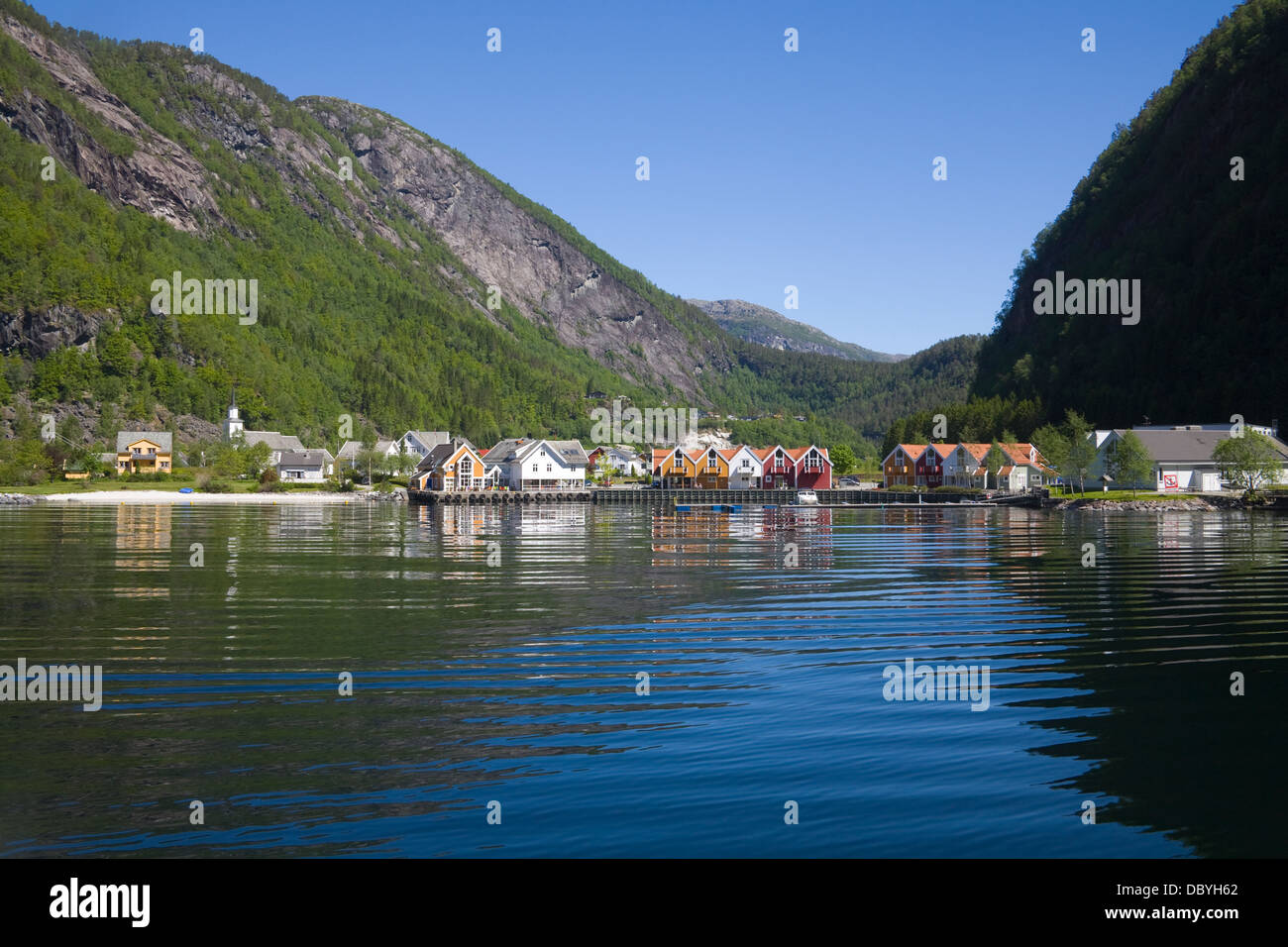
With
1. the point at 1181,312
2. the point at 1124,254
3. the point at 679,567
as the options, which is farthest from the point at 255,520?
the point at 1124,254

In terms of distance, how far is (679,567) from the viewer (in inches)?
1735

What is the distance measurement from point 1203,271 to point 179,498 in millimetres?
158876

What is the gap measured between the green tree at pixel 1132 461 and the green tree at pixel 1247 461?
281 inches

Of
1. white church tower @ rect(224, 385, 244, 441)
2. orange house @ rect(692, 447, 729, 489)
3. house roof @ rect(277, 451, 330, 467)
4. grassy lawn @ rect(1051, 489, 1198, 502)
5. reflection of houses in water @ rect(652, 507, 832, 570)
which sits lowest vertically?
reflection of houses in water @ rect(652, 507, 832, 570)

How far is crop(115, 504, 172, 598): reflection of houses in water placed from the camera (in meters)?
34.5

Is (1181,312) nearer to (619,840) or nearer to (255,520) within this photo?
(255,520)

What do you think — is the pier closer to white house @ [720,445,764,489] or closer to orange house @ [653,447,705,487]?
orange house @ [653,447,705,487]

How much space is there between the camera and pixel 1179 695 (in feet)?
62.2

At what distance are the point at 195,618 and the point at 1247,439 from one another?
117m

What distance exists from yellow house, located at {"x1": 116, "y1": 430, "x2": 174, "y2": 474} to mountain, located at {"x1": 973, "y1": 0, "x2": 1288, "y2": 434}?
482ft

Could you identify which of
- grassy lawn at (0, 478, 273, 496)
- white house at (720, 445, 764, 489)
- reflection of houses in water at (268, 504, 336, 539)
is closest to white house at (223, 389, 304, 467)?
grassy lawn at (0, 478, 273, 496)

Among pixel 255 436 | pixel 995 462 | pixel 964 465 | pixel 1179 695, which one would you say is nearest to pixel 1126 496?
pixel 995 462

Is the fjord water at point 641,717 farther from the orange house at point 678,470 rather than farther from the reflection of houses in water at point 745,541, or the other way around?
the orange house at point 678,470
